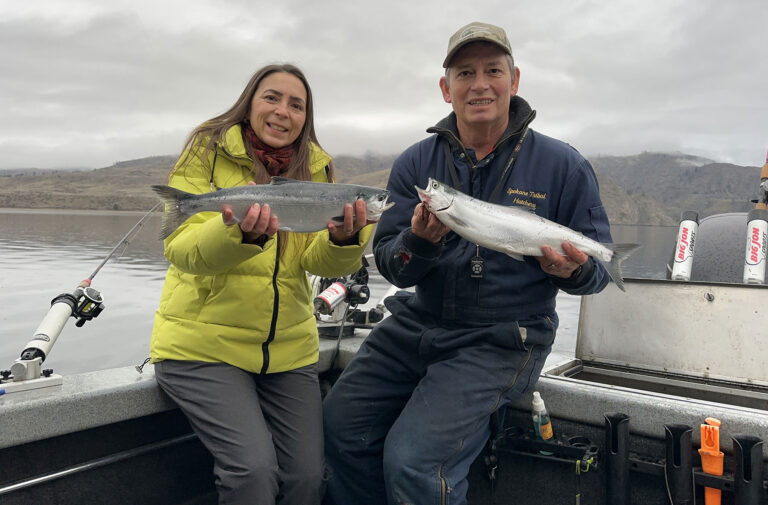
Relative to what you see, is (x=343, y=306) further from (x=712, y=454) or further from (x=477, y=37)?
(x=712, y=454)

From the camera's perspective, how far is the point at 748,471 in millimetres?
2770

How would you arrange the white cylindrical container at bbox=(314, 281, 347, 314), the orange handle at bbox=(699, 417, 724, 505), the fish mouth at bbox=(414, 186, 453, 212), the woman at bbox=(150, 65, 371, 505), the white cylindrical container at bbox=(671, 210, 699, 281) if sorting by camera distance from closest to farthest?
the orange handle at bbox=(699, 417, 724, 505) → the woman at bbox=(150, 65, 371, 505) → the fish mouth at bbox=(414, 186, 453, 212) → the white cylindrical container at bbox=(314, 281, 347, 314) → the white cylindrical container at bbox=(671, 210, 699, 281)

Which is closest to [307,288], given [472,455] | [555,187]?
[472,455]

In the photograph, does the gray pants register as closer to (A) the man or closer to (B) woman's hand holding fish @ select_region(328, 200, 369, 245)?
(A) the man

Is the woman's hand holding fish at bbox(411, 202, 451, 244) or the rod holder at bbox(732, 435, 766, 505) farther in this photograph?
the woman's hand holding fish at bbox(411, 202, 451, 244)

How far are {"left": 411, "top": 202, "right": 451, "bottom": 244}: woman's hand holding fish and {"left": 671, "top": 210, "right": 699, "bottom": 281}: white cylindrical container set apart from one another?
2660 millimetres

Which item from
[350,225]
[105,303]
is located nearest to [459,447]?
[350,225]

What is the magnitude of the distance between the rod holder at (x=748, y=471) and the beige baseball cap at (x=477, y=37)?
2.64m

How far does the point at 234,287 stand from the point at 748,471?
9.31 feet

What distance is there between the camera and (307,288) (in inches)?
150

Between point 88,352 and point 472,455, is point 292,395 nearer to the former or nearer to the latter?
point 472,455

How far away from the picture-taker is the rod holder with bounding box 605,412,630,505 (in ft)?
10.3

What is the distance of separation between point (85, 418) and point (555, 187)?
3.07 m

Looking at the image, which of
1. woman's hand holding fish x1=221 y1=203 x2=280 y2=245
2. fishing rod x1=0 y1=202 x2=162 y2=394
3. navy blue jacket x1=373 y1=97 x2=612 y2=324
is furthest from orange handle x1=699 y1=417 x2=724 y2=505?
fishing rod x1=0 y1=202 x2=162 y2=394
